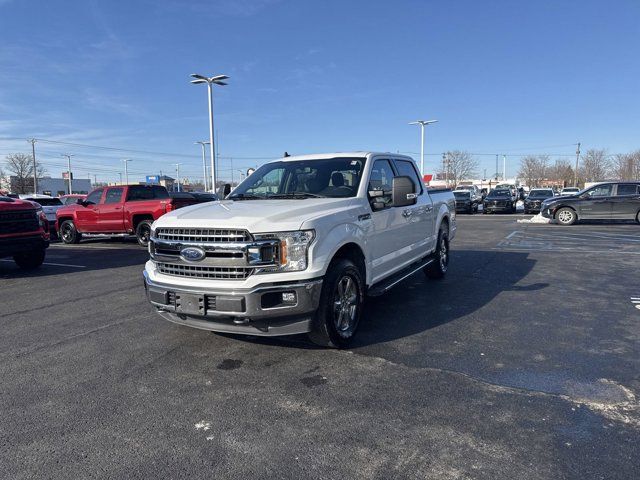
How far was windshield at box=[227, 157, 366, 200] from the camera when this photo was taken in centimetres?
517

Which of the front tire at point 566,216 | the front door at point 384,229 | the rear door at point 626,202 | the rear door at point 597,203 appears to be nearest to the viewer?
the front door at point 384,229

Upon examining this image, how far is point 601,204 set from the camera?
18.8 meters

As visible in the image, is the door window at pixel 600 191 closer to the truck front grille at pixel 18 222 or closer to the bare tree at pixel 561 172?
the truck front grille at pixel 18 222

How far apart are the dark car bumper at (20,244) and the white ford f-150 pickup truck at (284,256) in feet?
18.8

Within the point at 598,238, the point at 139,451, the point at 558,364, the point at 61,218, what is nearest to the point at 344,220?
the point at 558,364

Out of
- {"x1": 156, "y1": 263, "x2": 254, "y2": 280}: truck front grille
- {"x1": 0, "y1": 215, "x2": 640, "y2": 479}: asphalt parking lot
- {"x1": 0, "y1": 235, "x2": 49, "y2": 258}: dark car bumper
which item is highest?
{"x1": 156, "y1": 263, "x2": 254, "y2": 280}: truck front grille

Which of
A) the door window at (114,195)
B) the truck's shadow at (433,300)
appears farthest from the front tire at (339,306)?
the door window at (114,195)

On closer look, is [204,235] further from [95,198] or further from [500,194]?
[500,194]

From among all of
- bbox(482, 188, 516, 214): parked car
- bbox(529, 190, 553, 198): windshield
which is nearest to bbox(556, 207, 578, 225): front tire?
bbox(482, 188, 516, 214): parked car

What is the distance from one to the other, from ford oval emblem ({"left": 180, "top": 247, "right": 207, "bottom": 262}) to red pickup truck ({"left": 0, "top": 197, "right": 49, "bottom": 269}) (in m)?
6.48

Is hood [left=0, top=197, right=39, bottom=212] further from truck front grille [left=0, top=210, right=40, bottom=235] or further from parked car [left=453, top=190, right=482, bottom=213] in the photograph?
parked car [left=453, top=190, right=482, bottom=213]

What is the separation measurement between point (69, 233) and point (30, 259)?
5.93 metres

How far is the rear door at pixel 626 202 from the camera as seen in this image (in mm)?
18328

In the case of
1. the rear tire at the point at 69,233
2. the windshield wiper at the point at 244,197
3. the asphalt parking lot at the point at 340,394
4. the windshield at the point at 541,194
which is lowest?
the asphalt parking lot at the point at 340,394
